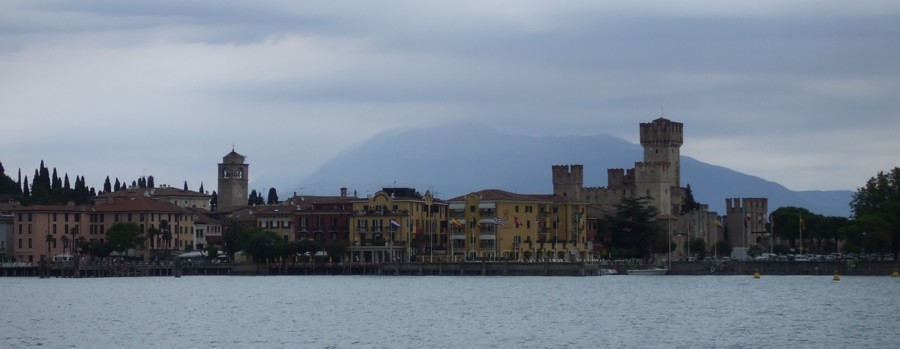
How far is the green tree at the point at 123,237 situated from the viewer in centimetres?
14950

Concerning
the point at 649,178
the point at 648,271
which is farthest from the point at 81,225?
the point at 649,178

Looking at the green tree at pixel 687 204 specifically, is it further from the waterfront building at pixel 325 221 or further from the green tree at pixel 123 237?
the green tree at pixel 123 237

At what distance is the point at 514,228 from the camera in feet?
477

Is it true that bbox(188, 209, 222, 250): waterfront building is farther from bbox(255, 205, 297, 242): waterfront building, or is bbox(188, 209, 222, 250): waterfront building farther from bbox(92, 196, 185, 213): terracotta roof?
bbox(255, 205, 297, 242): waterfront building

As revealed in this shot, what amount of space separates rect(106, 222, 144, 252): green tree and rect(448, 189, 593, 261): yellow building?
28444 mm

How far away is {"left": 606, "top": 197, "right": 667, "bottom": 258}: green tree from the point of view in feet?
488

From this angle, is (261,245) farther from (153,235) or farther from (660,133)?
(660,133)

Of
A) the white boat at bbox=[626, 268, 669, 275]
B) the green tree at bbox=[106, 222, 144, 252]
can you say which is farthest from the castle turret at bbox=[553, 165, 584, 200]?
the green tree at bbox=[106, 222, 144, 252]

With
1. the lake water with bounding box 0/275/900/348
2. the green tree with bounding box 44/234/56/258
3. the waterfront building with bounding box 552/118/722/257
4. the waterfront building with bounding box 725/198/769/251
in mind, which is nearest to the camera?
the lake water with bounding box 0/275/900/348

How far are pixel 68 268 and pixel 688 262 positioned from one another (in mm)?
52504

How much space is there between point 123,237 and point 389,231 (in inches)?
978

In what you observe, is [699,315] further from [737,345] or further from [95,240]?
[95,240]

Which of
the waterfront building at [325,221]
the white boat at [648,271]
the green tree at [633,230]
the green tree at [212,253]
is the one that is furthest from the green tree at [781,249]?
the green tree at [212,253]

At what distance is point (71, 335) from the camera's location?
219 feet
